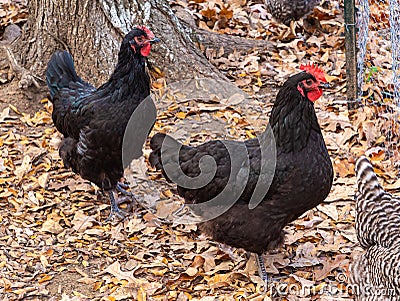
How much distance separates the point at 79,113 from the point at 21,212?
3.20 feet

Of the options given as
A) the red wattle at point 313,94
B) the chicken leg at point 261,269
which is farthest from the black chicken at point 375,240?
the chicken leg at point 261,269

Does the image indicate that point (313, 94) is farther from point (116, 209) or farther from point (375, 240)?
point (116, 209)

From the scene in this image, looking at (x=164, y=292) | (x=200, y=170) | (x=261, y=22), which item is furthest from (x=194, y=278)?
(x=261, y=22)

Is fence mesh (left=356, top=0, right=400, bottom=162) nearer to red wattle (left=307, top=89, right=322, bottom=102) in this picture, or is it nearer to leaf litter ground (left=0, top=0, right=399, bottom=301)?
leaf litter ground (left=0, top=0, right=399, bottom=301)

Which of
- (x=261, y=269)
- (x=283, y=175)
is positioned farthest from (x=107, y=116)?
A: (x=261, y=269)

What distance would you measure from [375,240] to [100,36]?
373 centimetres

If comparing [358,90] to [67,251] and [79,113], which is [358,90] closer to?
[79,113]

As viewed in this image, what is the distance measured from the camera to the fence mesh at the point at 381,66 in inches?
227

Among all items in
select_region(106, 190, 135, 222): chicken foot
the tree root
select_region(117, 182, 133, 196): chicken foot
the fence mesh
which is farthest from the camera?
the tree root

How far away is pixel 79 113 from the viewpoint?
17.2 ft

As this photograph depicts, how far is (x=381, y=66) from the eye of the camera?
6.84 m

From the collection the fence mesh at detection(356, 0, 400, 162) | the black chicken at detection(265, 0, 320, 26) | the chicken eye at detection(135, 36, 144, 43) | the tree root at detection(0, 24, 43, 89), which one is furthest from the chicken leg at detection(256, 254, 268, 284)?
the black chicken at detection(265, 0, 320, 26)

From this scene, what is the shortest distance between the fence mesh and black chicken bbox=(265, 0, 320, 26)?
0.95 meters

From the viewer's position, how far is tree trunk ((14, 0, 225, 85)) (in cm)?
638
